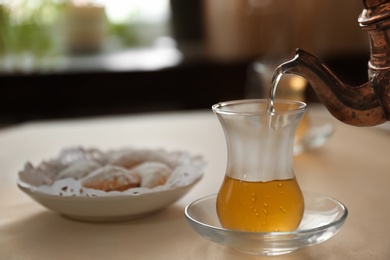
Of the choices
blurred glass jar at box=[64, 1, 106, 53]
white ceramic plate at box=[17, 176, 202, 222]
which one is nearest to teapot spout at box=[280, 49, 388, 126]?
white ceramic plate at box=[17, 176, 202, 222]

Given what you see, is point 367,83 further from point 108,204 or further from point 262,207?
point 108,204

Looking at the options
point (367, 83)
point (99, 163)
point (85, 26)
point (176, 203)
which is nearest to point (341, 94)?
point (367, 83)

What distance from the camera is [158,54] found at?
9.69ft

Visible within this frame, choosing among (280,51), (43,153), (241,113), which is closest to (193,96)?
(280,51)

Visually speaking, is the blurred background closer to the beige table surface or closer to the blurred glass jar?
the blurred glass jar

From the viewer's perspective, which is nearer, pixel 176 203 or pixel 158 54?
pixel 176 203

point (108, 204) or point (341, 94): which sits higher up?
point (341, 94)

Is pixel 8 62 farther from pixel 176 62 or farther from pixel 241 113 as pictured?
pixel 241 113

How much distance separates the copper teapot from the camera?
0.72m

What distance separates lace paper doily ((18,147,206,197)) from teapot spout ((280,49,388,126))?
226 millimetres

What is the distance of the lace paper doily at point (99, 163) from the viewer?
0.84 meters

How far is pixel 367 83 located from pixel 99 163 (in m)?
0.45

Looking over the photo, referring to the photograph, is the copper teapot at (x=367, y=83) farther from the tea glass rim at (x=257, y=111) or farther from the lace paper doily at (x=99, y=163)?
the lace paper doily at (x=99, y=163)

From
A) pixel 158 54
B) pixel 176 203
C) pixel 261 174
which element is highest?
pixel 261 174
